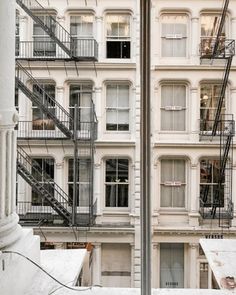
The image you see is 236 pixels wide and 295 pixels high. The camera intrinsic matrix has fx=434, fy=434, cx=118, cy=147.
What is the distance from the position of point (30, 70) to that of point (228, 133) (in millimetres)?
1335

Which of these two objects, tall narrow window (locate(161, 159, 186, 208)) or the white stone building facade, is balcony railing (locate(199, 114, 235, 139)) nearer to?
the white stone building facade

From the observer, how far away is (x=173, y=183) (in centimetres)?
264

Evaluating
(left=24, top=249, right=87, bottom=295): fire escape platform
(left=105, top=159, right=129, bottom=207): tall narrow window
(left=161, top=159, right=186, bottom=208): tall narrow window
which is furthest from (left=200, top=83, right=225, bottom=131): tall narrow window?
(left=24, top=249, right=87, bottom=295): fire escape platform

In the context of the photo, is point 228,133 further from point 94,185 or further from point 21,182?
point 21,182

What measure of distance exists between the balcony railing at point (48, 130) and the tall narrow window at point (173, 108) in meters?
0.47

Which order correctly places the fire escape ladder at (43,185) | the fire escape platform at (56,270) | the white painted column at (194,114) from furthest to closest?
the white painted column at (194,114), the fire escape ladder at (43,185), the fire escape platform at (56,270)

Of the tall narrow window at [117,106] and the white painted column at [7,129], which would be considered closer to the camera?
the white painted column at [7,129]

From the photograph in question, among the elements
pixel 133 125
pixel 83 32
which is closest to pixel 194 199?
pixel 133 125

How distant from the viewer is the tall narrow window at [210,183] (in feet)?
8.86

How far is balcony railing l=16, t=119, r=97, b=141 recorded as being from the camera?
2703 mm

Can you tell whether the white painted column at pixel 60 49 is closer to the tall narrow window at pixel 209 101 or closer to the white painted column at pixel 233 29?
the tall narrow window at pixel 209 101

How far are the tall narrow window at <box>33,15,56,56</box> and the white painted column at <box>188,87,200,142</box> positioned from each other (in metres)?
1.00

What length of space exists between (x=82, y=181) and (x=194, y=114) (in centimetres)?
88

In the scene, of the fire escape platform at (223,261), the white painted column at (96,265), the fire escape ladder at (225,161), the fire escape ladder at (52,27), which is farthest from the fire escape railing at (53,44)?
the fire escape platform at (223,261)
